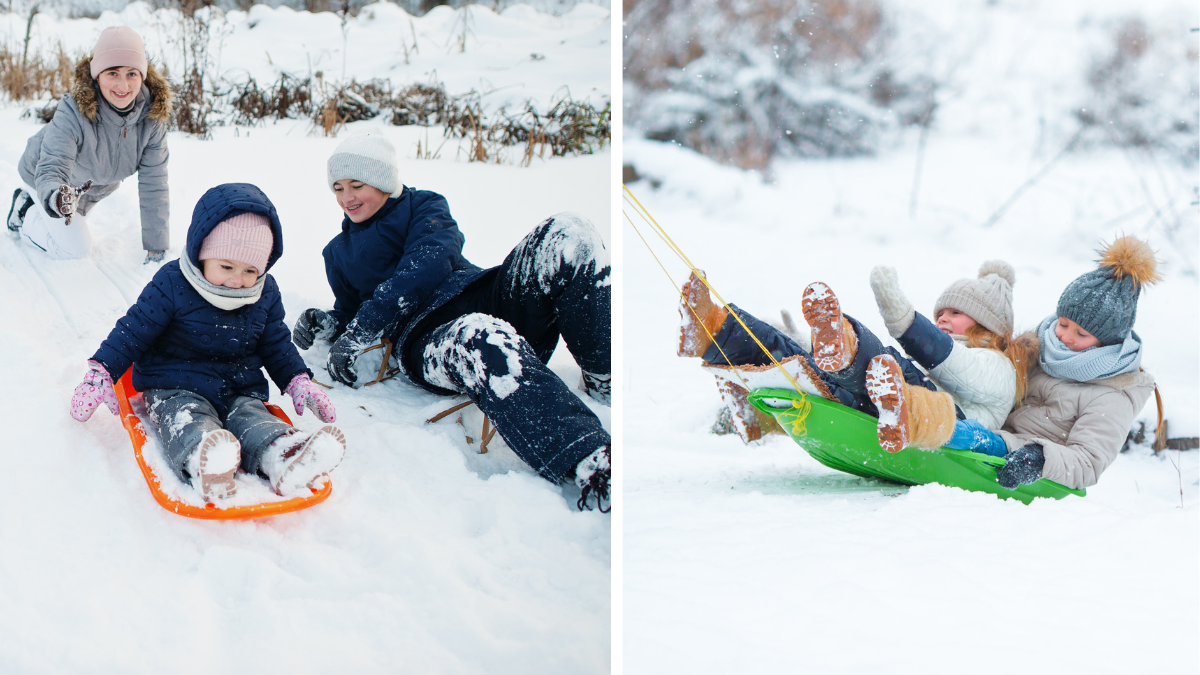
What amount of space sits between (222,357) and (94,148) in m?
0.37

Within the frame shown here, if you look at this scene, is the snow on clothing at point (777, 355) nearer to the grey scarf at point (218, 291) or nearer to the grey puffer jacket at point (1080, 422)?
the grey puffer jacket at point (1080, 422)

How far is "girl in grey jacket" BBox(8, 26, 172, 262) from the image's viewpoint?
45.7 inches

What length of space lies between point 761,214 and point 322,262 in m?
1.29

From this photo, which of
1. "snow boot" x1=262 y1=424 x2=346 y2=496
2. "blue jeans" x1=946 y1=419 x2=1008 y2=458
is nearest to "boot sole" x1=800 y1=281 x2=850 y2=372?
"blue jeans" x1=946 y1=419 x2=1008 y2=458

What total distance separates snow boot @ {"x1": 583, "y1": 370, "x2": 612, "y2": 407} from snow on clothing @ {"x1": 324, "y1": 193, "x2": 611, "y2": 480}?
0.02m

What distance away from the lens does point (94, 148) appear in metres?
1.18

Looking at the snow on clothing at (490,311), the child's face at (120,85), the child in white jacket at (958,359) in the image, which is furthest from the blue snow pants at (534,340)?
the child's face at (120,85)

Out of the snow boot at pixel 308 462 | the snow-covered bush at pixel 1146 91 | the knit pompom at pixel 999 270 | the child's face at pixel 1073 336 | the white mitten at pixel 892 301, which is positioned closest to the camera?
the snow boot at pixel 308 462

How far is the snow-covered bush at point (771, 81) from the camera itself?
1.99 meters

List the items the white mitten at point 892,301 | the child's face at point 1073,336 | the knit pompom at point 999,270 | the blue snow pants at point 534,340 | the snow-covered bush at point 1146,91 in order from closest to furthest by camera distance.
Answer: the blue snow pants at point 534,340
the white mitten at point 892,301
the child's face at point 1073,336
the knit pompom at point 999,270
the snow-covered bush at point 1146,91

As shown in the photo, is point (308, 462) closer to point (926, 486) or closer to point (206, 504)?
point (206, 504)

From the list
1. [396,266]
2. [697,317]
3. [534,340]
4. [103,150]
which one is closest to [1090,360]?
[697,317]

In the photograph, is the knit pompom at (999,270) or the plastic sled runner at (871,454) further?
the knit pompom at (999,270)

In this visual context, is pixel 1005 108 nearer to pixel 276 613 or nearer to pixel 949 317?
pixel 949 317
